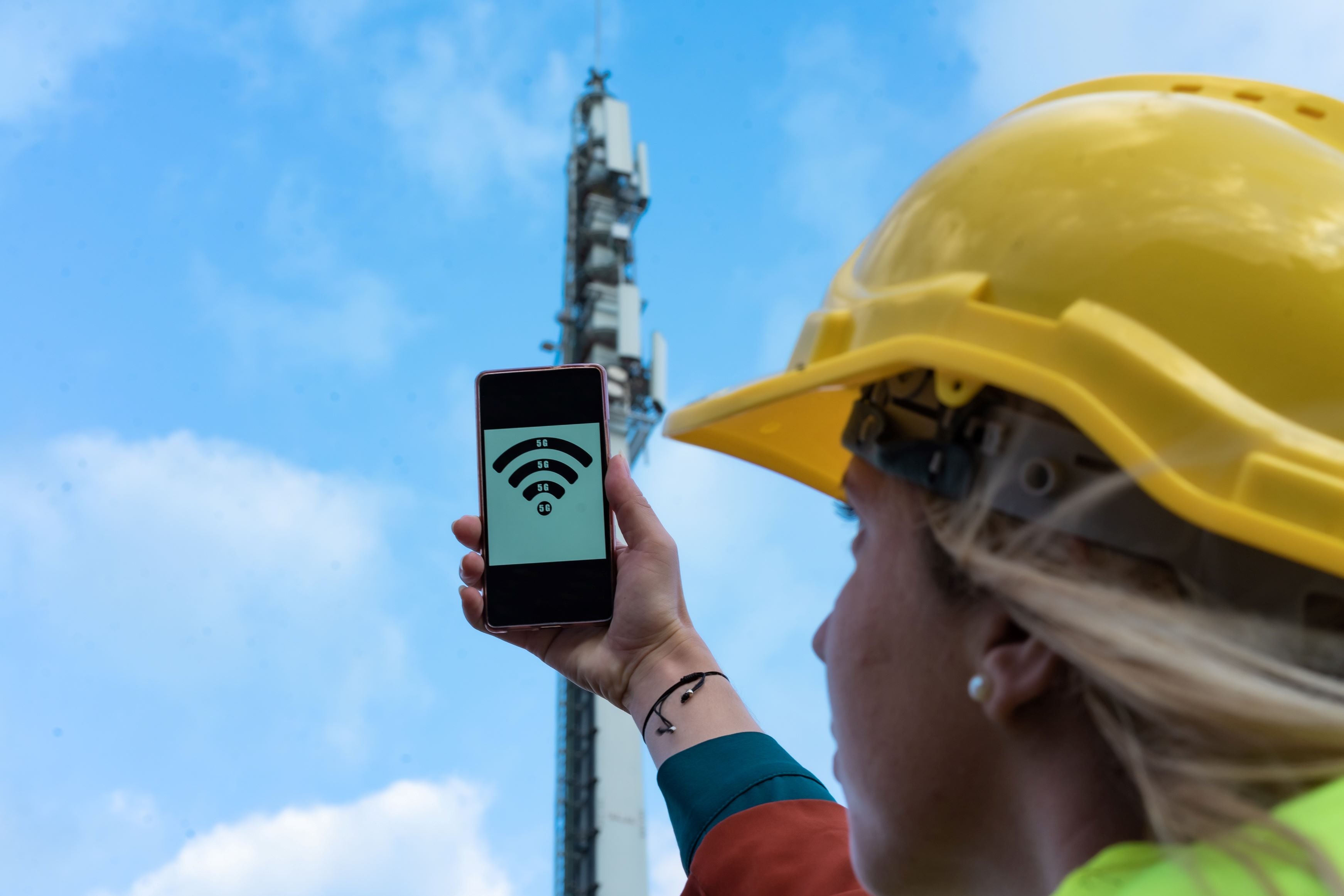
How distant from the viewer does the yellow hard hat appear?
116 cm

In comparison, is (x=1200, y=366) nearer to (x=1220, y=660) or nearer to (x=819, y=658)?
(x=1220, y=660)

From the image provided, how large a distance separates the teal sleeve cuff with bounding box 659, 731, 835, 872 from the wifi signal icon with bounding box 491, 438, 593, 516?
2.46 ft

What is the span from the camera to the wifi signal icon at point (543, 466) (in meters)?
2.68

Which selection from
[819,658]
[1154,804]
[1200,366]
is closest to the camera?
[1154,804]

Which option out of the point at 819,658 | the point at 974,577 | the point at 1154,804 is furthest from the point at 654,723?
the point at 1154,804

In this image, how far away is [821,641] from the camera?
1.60 meters

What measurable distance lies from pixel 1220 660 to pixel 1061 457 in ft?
0.88

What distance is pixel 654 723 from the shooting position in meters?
2.29

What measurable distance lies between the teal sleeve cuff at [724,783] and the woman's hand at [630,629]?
0.19 m

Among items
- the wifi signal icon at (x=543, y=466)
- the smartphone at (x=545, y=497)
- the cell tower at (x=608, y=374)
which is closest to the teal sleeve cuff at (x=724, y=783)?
the smartphone at (x=545, y=497)

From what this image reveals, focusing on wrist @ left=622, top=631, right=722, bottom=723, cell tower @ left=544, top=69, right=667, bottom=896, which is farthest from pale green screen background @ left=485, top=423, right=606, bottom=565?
cell tower @ left=544, top=69, right=667, bottom=896

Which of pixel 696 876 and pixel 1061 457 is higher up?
pixel 1061 457

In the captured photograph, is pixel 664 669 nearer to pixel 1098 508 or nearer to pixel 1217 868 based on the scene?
pixel 1098 508

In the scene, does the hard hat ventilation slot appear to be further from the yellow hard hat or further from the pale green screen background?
the pale green screen background
